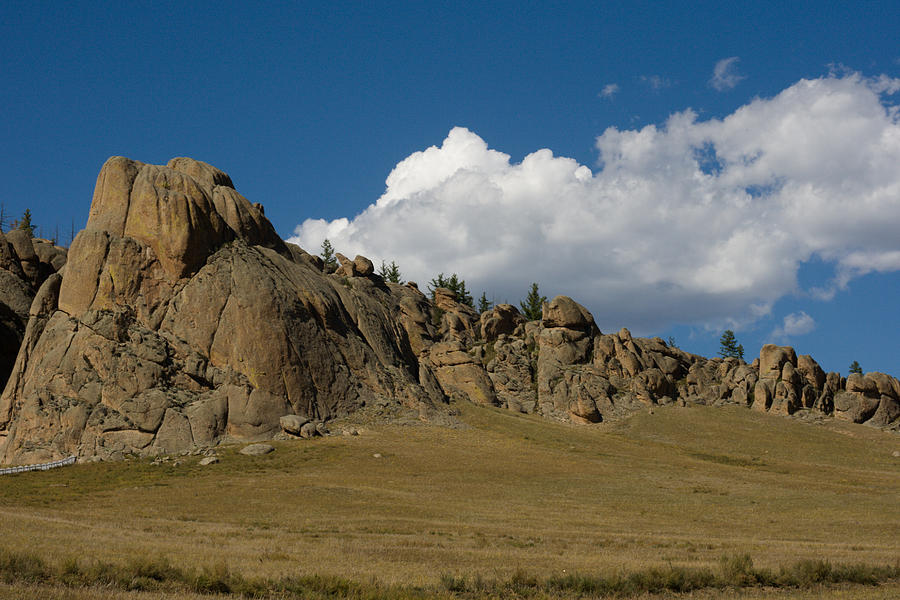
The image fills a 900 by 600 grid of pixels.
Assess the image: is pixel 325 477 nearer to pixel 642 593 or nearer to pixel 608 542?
pixel 608 542

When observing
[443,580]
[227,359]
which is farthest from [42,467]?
[443,580]

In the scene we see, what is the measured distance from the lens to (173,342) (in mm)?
74625

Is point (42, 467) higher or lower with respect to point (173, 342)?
lower

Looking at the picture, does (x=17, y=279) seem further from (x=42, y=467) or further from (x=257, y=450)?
(x=257, y=450)

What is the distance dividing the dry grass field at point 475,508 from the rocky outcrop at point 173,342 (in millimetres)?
6274

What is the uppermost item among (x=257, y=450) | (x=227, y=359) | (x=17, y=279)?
(x=17, y=279)

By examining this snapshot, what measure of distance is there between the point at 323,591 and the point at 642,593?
29.2ft

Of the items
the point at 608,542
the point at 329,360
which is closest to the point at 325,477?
the point at 329,360

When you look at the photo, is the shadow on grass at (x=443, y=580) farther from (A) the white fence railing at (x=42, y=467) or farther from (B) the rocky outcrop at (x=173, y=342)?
(B) the rocky outcrop at (x=173, y=342)

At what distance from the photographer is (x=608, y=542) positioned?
102 feet

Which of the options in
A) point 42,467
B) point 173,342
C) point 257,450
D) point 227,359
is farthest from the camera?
point 227,359

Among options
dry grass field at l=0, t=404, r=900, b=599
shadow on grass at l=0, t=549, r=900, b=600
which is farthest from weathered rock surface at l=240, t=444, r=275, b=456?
shadow on grass at l=0, t=549, r=900, b=600

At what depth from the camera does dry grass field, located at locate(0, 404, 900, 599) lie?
23558mm

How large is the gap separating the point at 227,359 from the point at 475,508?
38923mm
